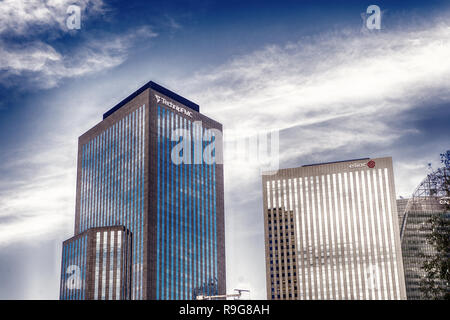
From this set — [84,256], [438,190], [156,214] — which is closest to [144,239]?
[156,214]

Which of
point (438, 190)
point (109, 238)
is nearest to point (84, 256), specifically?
point (109, 238)
